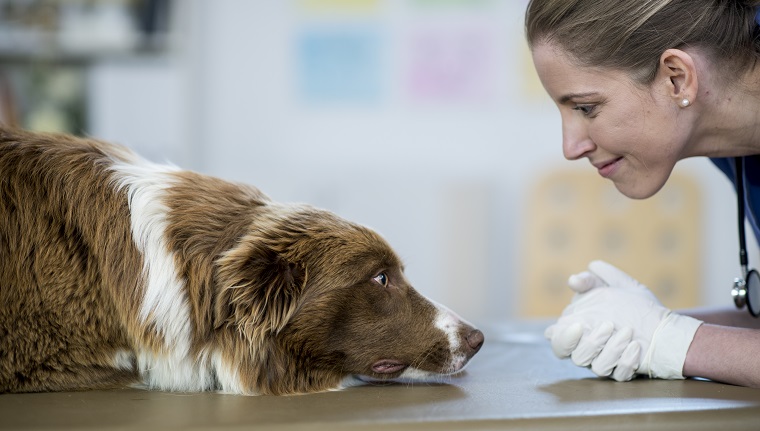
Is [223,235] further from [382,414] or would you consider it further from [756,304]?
[756,304]

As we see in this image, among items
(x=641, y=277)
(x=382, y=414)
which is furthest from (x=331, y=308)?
(x=641, y=277)

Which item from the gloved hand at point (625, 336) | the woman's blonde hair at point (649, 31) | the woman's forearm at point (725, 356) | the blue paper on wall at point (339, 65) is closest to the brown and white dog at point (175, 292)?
the gloved hand at point (625, 336)

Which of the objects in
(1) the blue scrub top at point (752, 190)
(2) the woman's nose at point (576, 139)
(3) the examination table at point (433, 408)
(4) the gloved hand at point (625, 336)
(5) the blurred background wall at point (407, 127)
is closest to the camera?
(3) the examination table at point (433, 408)

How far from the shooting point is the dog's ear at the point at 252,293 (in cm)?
146

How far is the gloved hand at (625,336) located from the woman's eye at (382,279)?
35 centimetres

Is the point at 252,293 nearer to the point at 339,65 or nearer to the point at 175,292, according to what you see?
the point at 175,292

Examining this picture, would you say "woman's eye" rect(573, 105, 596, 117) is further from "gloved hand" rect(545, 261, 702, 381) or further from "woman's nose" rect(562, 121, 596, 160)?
"gloved hand" rect(545, 261, 702, 381)

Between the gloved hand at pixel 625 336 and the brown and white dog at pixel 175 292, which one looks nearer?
the brown and white dog at pixel 175 292

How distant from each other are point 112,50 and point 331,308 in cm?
330

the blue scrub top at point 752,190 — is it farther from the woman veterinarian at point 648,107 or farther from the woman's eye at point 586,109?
the woman's eye at point 586,109

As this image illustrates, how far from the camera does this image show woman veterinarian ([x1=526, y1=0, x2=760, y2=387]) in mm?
1547

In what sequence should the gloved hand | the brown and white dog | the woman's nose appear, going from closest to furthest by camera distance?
the brown and white dog, the gloved hand, the woman's nose

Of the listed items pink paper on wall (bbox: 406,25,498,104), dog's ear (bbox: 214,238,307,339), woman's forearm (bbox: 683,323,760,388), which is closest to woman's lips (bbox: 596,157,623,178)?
woman's forearm (bbox: 683,323,760,388)

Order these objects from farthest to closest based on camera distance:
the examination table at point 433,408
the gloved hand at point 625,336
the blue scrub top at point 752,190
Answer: the blue scrub top at point 752,190 < the gloved hand at point 625,336 < the examination table at point 433,408
